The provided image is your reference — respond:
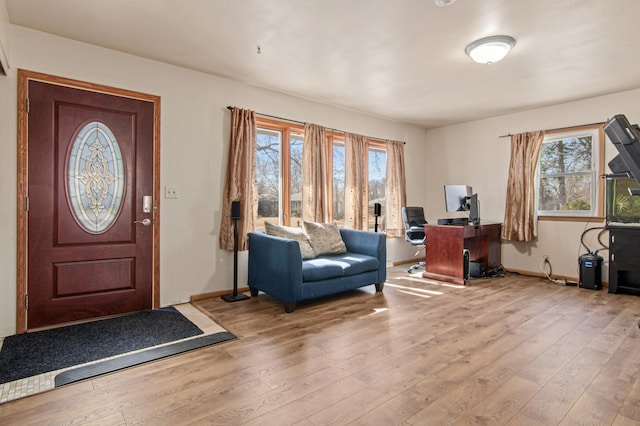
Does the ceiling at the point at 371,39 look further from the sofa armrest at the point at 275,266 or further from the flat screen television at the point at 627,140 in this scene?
the sofa armrest at the point at 275,266

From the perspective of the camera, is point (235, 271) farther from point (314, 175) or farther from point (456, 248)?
point (456, 248)

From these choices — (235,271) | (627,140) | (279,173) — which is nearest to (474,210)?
(627,140)

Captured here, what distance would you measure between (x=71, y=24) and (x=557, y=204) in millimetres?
6002

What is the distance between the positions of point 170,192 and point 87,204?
727mm

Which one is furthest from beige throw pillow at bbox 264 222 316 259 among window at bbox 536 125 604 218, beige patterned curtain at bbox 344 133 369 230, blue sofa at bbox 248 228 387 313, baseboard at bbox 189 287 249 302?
window at bbox 536 125 604 218

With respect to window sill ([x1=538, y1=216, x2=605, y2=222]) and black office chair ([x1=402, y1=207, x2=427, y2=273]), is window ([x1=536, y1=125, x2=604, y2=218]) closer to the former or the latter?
window sill ([x1=538, y1=216, x2=605, y2=222])

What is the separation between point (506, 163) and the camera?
5.41 meters

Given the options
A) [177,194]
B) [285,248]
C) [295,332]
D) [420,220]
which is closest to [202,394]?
[295,332]

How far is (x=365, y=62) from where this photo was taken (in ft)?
11.4

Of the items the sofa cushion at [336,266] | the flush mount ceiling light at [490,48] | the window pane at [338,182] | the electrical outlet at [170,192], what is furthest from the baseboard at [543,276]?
the electrical outlet at [170,192]

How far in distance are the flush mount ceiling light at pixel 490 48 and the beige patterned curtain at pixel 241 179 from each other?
240 cm

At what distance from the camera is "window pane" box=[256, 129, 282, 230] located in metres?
4.34

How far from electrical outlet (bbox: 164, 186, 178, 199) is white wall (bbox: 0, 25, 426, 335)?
49 mm

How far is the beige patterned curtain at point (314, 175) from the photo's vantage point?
4605 mm
